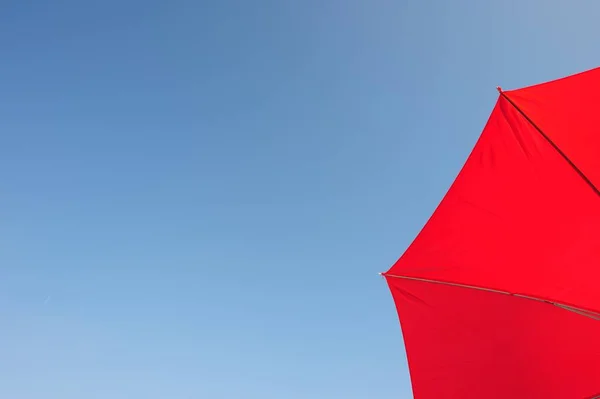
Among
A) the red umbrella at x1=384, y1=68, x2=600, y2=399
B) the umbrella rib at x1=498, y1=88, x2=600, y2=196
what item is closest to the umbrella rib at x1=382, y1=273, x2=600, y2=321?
the red umbrella at x1=384, y1=68, x2=600, y2=399

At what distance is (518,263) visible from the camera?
4.32 metres

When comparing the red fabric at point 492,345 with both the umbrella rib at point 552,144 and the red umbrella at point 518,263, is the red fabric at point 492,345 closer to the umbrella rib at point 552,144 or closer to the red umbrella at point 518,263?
the red umbrella at point 518,263

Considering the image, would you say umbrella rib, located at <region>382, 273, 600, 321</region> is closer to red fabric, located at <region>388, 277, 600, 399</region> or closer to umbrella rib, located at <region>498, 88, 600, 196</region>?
red fabric, located at <region>388, 277, 600, 399</region>

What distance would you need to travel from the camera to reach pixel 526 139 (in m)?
4.48

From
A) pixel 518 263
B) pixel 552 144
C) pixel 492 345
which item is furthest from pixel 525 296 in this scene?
pixel 552 144

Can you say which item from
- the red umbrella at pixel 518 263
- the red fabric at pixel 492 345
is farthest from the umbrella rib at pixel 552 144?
the red fabric at pixel 492 345

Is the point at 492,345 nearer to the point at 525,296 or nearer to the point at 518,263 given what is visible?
the point at 525,296

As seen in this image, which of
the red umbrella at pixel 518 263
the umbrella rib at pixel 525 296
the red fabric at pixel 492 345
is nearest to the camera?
the umbrella rib at pixel 525 296

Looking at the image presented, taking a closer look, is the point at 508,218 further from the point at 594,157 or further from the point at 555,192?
the point at 594,157

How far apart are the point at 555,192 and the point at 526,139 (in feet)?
2.03

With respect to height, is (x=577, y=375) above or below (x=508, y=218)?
below

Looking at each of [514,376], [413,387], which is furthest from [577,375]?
[413,387]

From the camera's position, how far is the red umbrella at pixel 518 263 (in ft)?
13.1

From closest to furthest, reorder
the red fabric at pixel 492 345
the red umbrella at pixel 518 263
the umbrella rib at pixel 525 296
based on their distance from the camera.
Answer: the umbrella rib at pixel 525 296, the red umbrella at pixel 518 263, the red fabric at pixel 492 345
